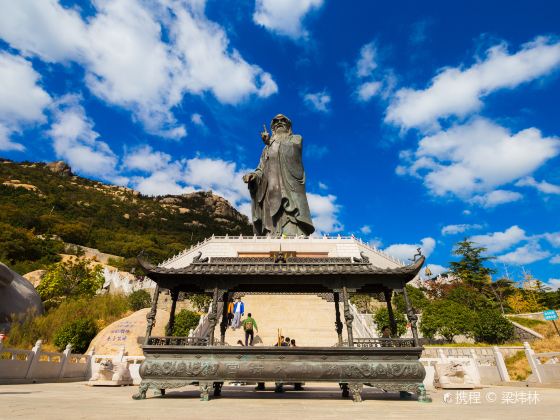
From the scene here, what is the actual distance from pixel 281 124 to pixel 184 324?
87.3 ft

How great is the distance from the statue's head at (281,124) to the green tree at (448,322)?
82.1 feet

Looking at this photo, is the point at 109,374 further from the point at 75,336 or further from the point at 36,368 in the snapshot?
the point at 75,336

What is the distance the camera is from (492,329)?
1877 centimetres

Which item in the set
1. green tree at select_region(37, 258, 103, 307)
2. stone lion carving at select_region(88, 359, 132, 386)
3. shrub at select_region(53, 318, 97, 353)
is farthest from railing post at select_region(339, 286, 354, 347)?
green tree at select_region(37, 258, 103, 307)

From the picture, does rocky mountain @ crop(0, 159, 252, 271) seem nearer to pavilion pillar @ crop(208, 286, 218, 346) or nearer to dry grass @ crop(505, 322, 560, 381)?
pavilion pillar @ crop(208, 286, 218, 346)

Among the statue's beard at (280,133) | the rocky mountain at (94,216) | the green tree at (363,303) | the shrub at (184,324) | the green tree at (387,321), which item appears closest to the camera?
the shrub at (184,324)

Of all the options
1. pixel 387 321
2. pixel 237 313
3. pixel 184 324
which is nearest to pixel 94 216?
pixel 184 324

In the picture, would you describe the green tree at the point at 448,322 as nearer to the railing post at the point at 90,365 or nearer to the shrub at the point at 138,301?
the railing post at the point at 90,365

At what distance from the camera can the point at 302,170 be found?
36250mm

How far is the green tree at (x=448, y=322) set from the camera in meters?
19.3

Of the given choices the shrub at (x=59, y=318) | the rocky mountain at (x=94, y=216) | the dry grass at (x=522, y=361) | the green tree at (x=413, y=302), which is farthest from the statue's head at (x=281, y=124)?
the dry grass at (x=522, y=361)

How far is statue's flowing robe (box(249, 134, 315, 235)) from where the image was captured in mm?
34625

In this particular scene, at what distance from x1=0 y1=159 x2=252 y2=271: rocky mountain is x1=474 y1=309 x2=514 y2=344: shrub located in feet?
101

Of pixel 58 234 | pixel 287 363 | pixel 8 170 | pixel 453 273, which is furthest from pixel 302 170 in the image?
pixel 8 170
